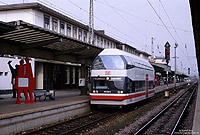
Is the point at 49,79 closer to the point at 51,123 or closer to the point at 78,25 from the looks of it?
the point at 78,25

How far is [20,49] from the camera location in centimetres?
1416

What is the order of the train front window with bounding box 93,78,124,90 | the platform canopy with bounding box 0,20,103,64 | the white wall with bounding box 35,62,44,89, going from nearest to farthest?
1. the platform canopy with bounding box 0,20,103,64
2. the train front window with bounding box 93,78,124,90
3. the white wall with bounding box 35,62,44,89

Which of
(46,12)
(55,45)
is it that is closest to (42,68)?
(46,12)

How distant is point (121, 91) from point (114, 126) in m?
3.41

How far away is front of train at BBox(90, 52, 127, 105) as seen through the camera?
47.4 feet

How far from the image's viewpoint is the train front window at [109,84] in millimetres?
14555

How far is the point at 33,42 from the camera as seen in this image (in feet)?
46.8

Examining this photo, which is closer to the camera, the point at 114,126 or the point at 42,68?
the point at 114,126

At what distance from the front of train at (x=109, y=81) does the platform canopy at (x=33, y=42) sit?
2.27m

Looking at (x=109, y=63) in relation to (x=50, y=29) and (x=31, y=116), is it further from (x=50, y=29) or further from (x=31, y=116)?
(x=50, y=29)

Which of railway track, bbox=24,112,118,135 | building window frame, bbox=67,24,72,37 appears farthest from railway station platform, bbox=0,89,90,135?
building window frame, bbox=67,24,72,37

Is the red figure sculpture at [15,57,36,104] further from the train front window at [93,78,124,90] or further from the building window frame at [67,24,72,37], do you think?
the building window frame at [67,24,72,37]

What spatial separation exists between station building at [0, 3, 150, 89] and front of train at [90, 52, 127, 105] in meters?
6.79

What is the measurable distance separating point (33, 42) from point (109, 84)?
16.0 feet
